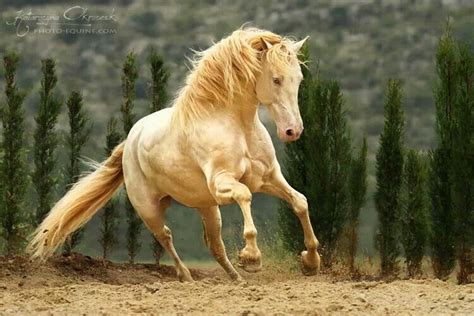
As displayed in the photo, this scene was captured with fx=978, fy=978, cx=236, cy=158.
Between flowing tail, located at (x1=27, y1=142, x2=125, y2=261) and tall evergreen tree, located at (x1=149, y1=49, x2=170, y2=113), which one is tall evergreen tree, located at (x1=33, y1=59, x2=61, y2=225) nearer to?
tall evergreen tree, located at (x1=149, y1=49, x2=170, y2=113)

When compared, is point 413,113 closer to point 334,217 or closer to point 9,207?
point 334,217

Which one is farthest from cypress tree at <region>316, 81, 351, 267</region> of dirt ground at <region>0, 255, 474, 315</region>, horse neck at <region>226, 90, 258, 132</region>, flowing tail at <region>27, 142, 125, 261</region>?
dirt ground at <region>0, 255, 474, 315</region>

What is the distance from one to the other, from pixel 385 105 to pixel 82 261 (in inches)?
160

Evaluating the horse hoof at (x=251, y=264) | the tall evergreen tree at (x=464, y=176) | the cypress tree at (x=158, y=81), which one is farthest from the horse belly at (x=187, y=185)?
the cypress tree at (x=158, y=81)

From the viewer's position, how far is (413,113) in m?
15.1

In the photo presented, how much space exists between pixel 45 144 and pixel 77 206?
127 inches

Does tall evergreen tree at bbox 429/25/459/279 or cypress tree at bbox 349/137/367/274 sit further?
cypress tree at bbox 349/137/367/274

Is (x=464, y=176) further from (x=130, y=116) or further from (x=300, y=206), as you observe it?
(x=130, y=116)

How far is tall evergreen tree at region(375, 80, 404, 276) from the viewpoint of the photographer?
11.5 meters

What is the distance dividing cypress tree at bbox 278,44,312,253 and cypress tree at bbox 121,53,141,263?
6.72 feet

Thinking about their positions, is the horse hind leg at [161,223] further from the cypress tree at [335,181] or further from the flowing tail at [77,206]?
the cypress tree at [335,181]

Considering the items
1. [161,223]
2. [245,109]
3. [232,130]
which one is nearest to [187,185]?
[232,130]

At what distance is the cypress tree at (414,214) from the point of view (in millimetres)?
11297

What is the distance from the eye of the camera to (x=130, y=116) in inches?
517
